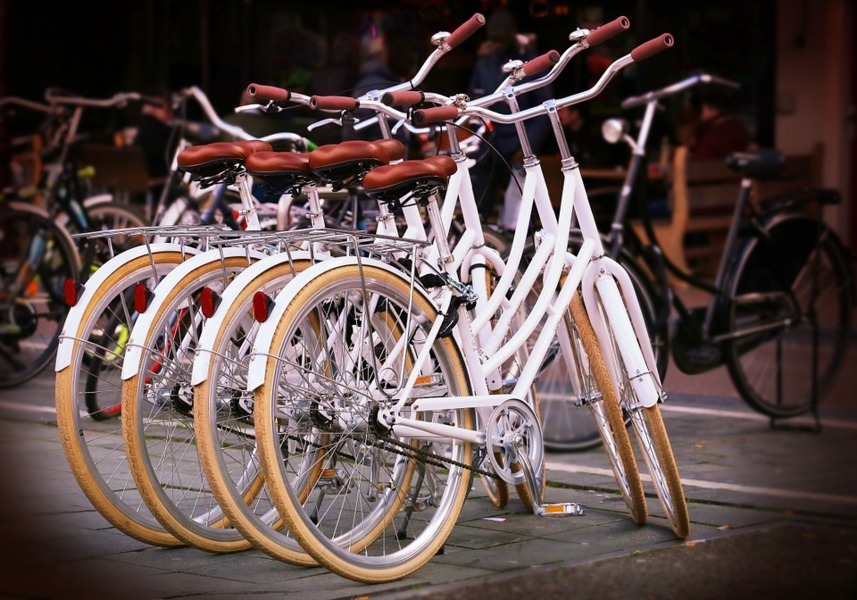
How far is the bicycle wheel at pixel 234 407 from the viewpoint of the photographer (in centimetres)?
418

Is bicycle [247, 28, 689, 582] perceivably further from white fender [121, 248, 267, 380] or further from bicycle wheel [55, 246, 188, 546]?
bicycle wheel [55, 246, 188, 546]

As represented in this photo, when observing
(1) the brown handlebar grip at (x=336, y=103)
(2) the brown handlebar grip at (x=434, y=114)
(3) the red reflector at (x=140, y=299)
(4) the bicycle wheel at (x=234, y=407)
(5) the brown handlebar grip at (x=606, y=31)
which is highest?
(5) the brown handlebar grip at (x=606, y=31)

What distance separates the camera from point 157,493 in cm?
454

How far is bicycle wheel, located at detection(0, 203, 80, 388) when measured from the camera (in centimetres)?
828

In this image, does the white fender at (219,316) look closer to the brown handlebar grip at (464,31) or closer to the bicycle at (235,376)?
the bicycle at (235,376)

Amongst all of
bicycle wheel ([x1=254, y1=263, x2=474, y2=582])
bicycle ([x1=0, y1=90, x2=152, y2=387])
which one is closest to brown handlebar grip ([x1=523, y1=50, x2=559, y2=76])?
bicycle wheel ([x1=254, y1=263, x2=474, y2=582])

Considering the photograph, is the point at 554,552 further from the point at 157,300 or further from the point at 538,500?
the point at 157,300

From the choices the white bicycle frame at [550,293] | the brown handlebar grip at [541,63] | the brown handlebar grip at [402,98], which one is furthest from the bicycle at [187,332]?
the brown handlebar grip at [541,63]

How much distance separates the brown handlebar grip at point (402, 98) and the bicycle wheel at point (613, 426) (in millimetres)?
829

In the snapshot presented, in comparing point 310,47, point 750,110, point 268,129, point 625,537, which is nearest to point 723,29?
point 750,110

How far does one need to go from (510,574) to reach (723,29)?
409 inches

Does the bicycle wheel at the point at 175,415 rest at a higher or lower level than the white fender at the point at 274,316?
lower

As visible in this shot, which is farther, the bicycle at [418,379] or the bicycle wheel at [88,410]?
the bicycle wheel at [88,410]

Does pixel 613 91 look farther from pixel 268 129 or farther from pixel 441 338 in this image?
pixel 441 338
